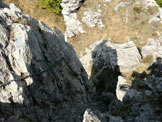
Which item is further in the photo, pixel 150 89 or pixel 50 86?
pixel 150 89

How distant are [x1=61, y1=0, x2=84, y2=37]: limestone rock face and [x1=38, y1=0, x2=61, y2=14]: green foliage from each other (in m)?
1.52

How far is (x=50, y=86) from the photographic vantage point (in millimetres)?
16422

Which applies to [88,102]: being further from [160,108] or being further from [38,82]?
Result: [160,108]

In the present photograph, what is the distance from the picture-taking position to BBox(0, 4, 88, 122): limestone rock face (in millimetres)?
13295

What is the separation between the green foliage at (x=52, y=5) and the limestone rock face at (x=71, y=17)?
4.99 feet

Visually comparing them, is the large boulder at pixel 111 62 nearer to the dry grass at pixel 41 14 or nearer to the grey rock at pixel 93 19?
the grey rock at pixel 93 19

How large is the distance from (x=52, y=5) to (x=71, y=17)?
5833 millimetres

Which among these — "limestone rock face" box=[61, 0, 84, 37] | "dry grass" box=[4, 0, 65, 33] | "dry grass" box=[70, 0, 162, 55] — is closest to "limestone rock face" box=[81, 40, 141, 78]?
"dry grass" box=[70, 0, 162, 55]

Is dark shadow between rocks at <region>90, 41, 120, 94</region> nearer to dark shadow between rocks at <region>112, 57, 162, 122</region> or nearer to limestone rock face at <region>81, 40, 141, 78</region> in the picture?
limestone rock face at <region>81, 40, 141, 78</region>

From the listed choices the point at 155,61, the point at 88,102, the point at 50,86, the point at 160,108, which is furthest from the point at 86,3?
the point at 50,86

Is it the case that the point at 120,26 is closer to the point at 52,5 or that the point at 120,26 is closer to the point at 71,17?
A: the point at 71,17

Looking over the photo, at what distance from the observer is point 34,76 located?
15016 mm

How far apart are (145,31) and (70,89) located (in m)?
29.1

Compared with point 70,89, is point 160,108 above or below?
below
